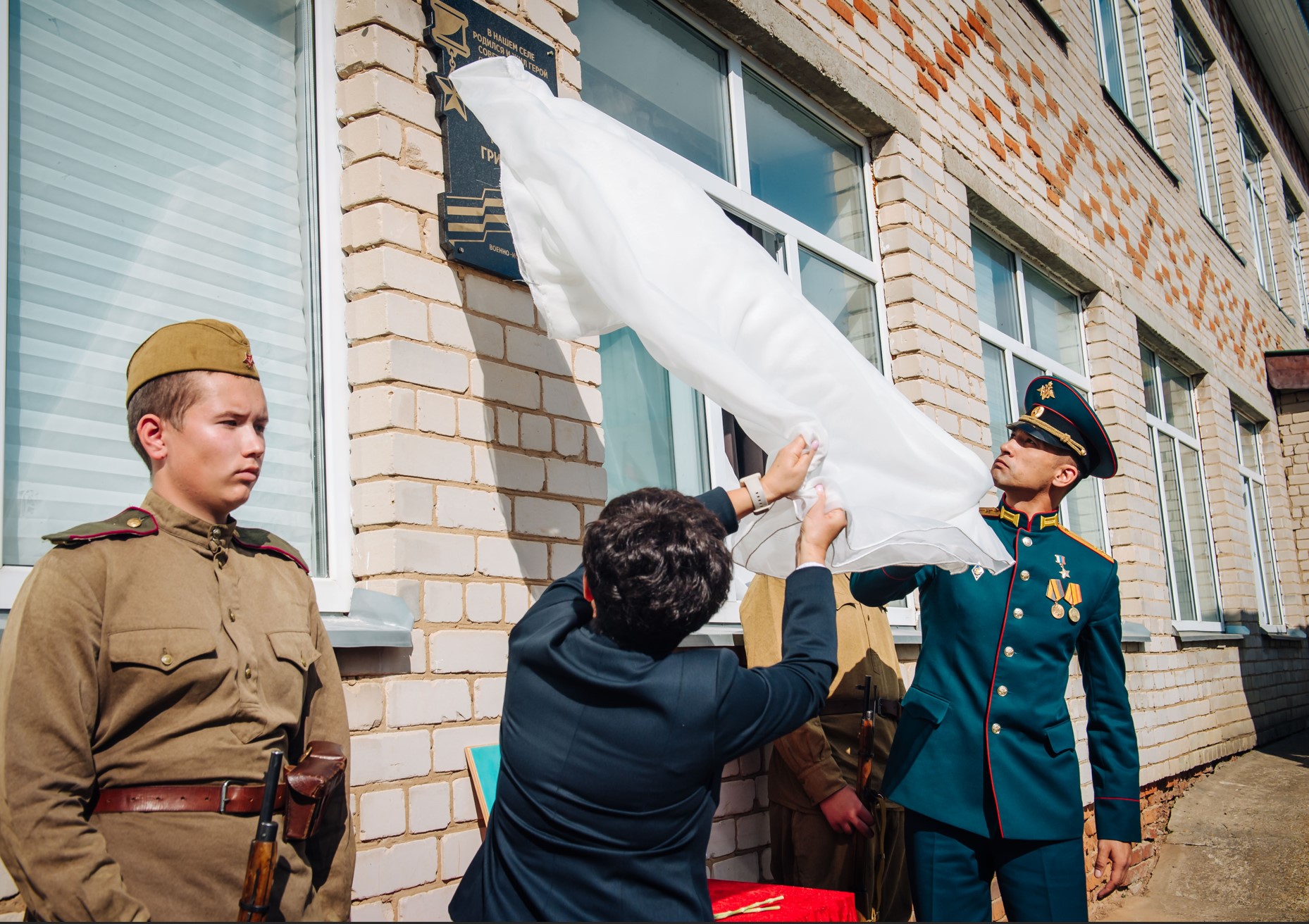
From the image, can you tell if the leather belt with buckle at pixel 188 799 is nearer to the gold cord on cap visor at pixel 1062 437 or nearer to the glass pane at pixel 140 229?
the glass pane at pixel 140 229

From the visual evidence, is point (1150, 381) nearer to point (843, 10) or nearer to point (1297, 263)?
point (843, 10)

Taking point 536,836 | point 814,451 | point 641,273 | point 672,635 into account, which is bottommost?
point 536,836

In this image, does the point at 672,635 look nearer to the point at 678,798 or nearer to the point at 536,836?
the point at 678,798

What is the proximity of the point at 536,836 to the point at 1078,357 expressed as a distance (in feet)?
20.4

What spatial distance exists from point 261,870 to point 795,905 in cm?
104

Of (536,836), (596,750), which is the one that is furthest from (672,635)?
(536,836)

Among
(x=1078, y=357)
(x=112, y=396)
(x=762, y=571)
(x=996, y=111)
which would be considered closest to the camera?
(x=112, y=396)

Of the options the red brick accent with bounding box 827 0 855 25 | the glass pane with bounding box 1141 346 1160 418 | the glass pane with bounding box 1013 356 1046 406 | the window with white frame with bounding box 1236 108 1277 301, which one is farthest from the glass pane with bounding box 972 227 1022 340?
the window with white frame with bounding box 1236 108 1277 301

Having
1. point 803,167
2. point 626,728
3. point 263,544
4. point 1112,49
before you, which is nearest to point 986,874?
point 626,728

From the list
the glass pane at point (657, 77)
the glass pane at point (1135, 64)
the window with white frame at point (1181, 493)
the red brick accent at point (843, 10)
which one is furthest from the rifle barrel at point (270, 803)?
the glass pane at point (1135, 64)

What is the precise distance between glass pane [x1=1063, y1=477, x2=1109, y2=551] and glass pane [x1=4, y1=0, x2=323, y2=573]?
5176 mm

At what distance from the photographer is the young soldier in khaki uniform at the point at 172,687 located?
4.65 feet

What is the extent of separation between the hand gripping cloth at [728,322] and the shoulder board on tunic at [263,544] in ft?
2.47

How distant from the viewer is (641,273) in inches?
77.7
